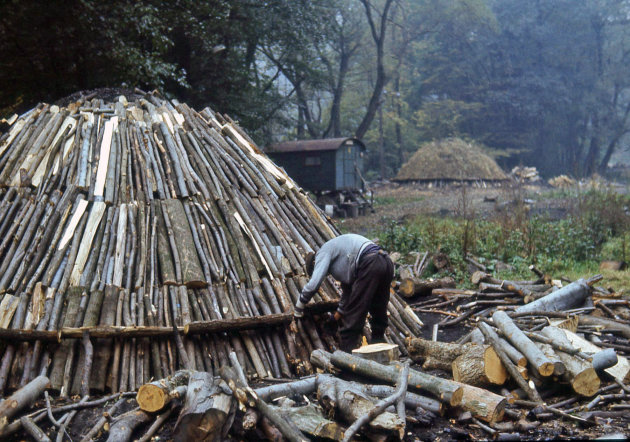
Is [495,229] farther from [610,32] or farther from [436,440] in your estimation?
[610,32]

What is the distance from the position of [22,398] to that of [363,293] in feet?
10.2

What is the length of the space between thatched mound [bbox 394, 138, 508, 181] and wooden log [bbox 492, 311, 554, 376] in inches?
934

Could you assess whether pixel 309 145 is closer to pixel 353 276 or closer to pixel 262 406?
pixel 353 276

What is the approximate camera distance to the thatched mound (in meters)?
29.5

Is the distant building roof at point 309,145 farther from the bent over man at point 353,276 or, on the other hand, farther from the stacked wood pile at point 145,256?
the bent over man at point 353,276

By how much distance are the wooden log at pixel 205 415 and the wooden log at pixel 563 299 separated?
4.28 metres

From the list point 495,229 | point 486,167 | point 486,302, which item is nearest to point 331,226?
point 486,302

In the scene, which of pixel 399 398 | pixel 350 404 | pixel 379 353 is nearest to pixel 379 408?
pixel 350 404

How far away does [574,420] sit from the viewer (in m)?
4.50

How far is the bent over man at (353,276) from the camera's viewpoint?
18.4 feet

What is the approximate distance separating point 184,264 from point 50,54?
892 cm

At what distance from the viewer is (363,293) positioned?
5680mm

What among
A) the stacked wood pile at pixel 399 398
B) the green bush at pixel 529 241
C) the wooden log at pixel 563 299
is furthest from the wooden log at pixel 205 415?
the green bush at pixel 529 241

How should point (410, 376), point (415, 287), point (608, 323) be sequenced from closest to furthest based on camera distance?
point (410, 376)
point (608, 323)
point (415, 287)
